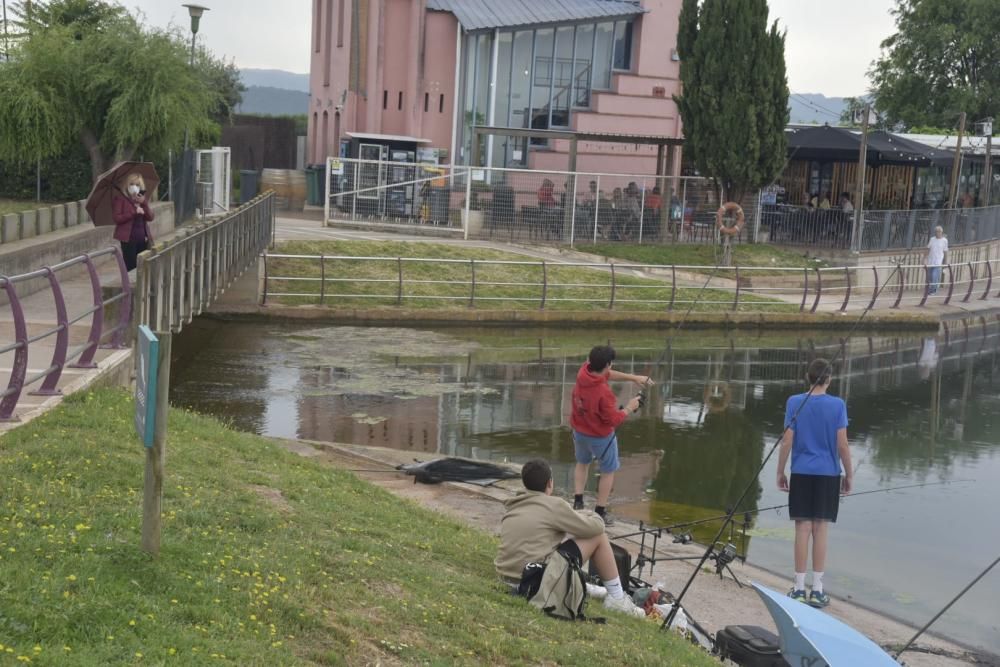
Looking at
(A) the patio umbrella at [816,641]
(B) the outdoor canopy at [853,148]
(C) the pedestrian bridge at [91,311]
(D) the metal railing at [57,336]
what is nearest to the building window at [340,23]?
(B) the outdoor canopy at [853,148]

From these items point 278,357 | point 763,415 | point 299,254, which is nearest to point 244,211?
point 278,357

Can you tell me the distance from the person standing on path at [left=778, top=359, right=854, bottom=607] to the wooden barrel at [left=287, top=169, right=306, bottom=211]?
32.8 meters

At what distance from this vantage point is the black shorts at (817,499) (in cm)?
996

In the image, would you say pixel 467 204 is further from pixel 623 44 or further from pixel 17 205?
pixel 17 205

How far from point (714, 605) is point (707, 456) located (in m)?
6.51

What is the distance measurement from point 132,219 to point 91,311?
19.9 feet

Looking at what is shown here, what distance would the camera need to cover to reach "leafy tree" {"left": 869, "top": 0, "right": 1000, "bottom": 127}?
197 ft

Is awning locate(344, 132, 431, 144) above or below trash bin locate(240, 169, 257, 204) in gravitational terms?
above

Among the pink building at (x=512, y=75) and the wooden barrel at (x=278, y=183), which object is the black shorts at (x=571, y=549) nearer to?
the pink building at (x=512, y=75)

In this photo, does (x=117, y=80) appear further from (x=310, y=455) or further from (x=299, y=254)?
(x=310, y=455)

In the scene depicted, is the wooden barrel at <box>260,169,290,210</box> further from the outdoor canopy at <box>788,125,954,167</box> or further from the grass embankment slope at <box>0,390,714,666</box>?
the grass embankment slope at <box>0,390,714,666</box>

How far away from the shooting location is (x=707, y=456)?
1588cm

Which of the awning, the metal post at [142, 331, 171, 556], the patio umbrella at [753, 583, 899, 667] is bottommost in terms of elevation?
the patio umbrella at [753, 583, 899, 667]

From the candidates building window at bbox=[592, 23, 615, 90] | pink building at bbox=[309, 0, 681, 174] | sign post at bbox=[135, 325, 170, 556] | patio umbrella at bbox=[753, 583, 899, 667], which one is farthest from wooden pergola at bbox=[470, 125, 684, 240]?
sign post at bbox=[135, 325, 170, 556]
